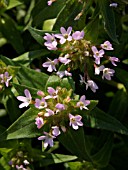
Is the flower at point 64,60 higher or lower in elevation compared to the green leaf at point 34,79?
higher

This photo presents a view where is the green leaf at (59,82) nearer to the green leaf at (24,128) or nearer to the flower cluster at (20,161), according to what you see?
the green leaf at (24,128)

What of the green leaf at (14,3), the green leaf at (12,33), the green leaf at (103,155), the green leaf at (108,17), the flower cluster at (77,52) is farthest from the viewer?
the green leaf at (12,33)

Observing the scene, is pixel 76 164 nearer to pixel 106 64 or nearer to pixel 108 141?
pixel 108 141

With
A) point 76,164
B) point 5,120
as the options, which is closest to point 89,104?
point 76,164

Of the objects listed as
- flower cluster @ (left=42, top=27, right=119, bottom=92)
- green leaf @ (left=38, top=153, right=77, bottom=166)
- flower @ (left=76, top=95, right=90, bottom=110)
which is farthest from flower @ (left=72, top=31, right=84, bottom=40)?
green leaf @ (left=38, top=153, right=77, bottom=166)

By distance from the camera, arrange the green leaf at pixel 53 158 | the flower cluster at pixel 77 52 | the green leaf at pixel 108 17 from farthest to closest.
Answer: the green leaf at pixel 53 158 → the green leaf at pixel 108 17 → the flower cluster at pixel 77 52

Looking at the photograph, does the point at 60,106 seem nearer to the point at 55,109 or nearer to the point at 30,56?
the point at 55,109

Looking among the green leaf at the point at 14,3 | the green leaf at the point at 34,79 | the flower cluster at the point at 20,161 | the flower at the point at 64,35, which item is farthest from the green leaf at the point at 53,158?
the green leaf at the point at 14,3
